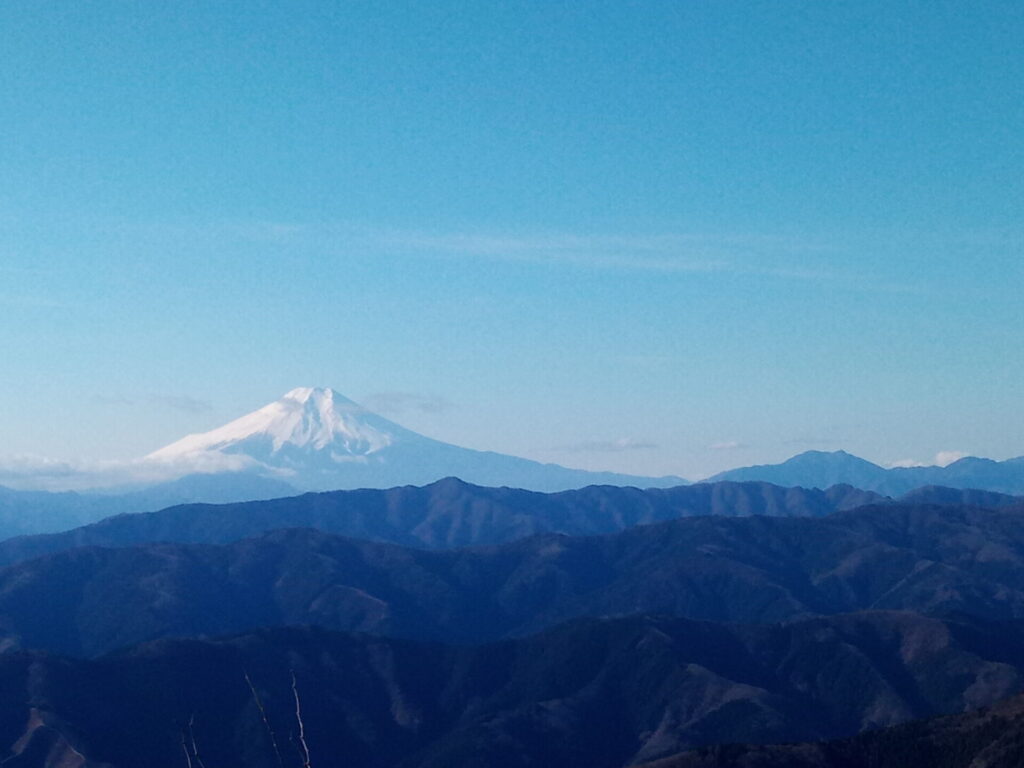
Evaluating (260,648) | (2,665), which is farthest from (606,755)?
(2,665)

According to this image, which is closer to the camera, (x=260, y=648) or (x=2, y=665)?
(x=2, y=665)

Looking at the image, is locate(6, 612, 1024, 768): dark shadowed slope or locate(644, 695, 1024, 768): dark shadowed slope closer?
locate(644, 695, 1024, 768): dark shadowed slope

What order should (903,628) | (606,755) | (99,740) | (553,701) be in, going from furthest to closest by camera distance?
(903,628) < (553,701) < (606,755) < (99,740)

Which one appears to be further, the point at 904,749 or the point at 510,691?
the point at 510,691

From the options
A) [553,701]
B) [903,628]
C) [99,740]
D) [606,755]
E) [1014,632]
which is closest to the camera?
[99,740]

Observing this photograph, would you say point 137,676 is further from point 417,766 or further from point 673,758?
point 673,758

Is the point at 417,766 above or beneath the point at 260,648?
beneath

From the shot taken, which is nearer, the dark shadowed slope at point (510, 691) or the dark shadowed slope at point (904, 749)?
the dark shadowed slope at point (904, 749)

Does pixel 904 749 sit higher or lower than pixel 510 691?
higher
